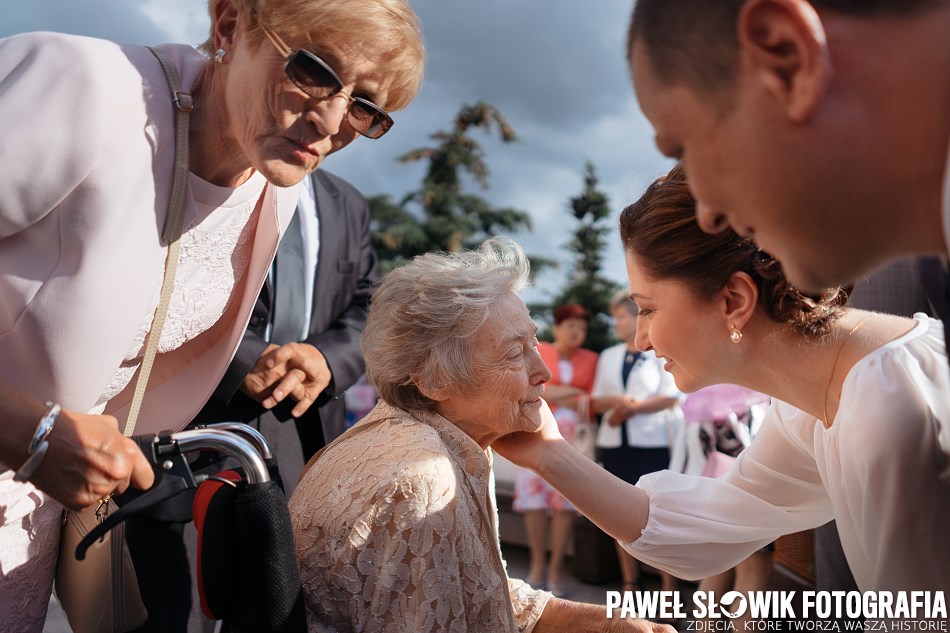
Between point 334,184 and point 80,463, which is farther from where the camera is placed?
point 334,184

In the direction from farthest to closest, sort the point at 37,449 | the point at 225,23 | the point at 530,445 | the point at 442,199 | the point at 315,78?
the point at 442,199 → the point at 530,445 → the point at 225,23 → the point at 315,78 → the point at 37,449

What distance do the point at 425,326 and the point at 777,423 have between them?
108 cm

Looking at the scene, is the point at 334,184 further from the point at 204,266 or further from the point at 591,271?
the point at 591,271

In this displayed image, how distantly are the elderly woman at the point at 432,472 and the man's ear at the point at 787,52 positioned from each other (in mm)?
1322

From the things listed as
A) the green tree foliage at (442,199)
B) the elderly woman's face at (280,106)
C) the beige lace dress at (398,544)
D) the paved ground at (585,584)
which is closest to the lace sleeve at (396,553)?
the beige lace dress at (398,544)

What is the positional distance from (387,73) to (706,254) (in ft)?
2.99

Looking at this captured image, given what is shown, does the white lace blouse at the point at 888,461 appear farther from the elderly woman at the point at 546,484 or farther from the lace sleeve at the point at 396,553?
the elderly woman at the point at 546,484

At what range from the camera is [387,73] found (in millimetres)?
1897

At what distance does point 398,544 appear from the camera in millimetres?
1956

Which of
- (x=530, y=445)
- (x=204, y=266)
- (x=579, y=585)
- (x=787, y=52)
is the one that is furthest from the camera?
(x=579, y=585)

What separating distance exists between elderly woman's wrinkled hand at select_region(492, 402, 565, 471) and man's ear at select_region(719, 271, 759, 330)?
0.67 meters

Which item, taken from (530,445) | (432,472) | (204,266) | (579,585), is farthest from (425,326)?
(579,585)

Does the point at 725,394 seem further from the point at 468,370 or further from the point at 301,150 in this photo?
the point at 301,150

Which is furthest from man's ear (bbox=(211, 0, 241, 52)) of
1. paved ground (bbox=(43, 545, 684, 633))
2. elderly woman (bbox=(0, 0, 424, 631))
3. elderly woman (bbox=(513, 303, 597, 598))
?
elderly woman (bbox=(513, 303, 597, 598))
